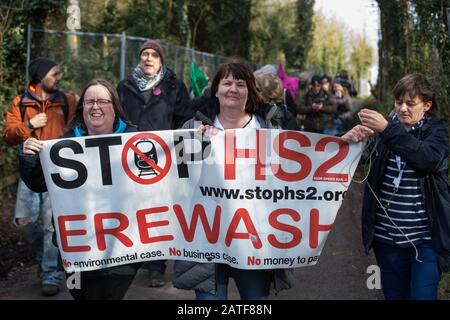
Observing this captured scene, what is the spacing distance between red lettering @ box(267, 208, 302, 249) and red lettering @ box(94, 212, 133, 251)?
2.86 ft

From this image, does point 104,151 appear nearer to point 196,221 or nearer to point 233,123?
point 196,221

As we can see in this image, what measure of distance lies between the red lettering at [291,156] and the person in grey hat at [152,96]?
208 centimetres

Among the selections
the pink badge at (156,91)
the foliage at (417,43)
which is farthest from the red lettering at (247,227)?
the foliage at (417,43)

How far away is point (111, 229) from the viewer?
12.4ft

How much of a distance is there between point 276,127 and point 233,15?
2630cm

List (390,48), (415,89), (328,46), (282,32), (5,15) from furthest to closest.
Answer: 1. (328,46)
2. (282,32)
3. (390,48)
4. (5,15)
5. (415,89)

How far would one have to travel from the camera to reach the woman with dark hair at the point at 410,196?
3.52m

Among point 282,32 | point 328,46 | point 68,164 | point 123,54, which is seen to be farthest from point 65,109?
point 328,46

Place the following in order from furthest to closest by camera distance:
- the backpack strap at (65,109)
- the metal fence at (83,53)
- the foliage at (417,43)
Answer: the metal fence at (83,53) < the foliage at (417,43) < the backpack strap at (65,109)

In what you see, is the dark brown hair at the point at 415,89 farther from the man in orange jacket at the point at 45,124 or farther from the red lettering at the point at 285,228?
the man in orange jacket at the point at 45,124

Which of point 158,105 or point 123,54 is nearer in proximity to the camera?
point 158,105

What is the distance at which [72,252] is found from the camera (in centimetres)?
374

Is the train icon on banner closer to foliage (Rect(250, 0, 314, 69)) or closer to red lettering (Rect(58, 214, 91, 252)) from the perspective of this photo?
red lettering (Rect(58, 214, 91, 252))

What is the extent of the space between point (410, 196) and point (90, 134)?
2014 millimetres
